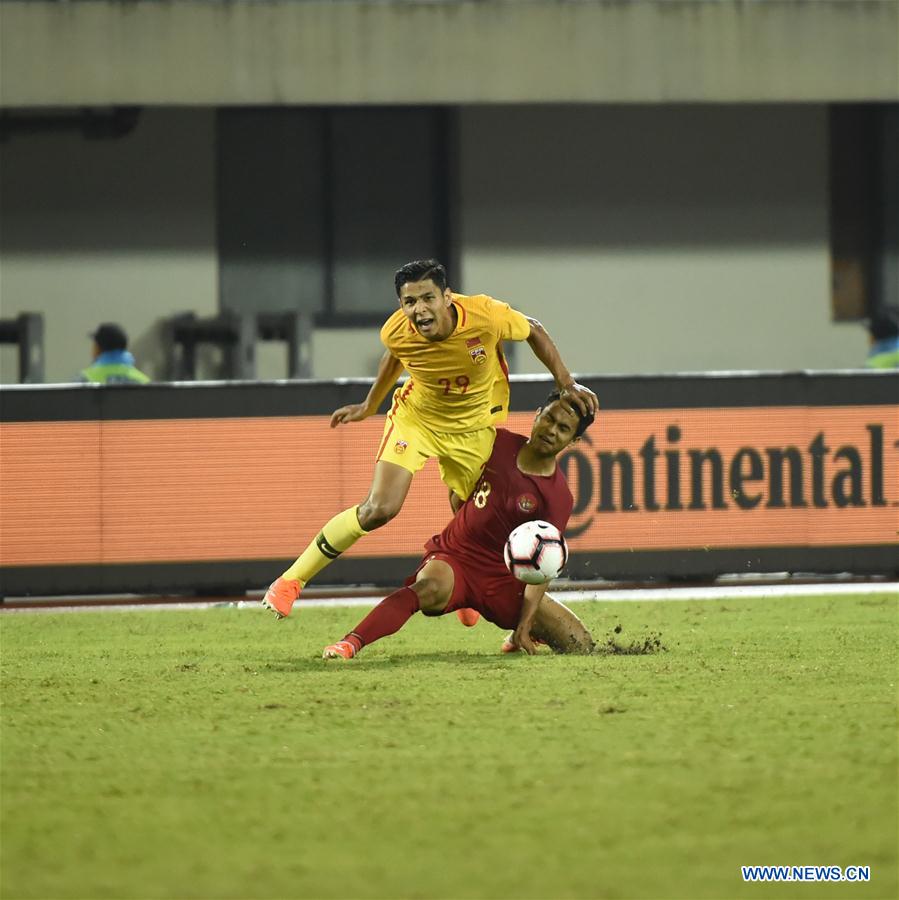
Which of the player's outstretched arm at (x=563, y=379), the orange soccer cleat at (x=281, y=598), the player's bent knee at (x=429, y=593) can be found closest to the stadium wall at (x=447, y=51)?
the player's outstretched arm at (x=563, y=379)

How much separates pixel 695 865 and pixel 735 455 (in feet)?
28.2

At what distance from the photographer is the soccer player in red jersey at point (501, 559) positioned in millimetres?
8008

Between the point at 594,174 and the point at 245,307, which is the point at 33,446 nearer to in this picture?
the point at 245,307

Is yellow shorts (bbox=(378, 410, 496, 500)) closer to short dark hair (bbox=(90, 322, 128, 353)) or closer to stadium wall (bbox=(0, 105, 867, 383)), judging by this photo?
short dark hair (bbox=(90, 322, 128, 353))

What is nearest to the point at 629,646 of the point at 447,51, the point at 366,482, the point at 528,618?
the point at 528,618

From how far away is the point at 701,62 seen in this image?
18406mm

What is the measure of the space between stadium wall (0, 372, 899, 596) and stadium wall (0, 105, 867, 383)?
6.31 m

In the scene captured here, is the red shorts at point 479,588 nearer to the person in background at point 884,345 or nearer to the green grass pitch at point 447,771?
the green grass pitch at point 447,771

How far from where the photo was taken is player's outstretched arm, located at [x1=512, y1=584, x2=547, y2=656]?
8016 mm

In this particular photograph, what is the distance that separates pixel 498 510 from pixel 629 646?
1064 millimetres

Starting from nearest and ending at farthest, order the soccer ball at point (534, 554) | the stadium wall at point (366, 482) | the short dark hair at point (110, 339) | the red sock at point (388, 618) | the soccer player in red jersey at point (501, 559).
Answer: the soccer ball at point (534, 554) → the red sock at point (388, 618) → the soccer player in red jersey at point (501, 559) → the stadium wall at point (366, 482) → the short dark hair at point (110, 339)

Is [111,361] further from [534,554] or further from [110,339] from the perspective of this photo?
[534,554]

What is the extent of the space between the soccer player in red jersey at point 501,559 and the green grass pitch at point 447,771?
22 centimetres

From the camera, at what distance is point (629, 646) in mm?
8711
